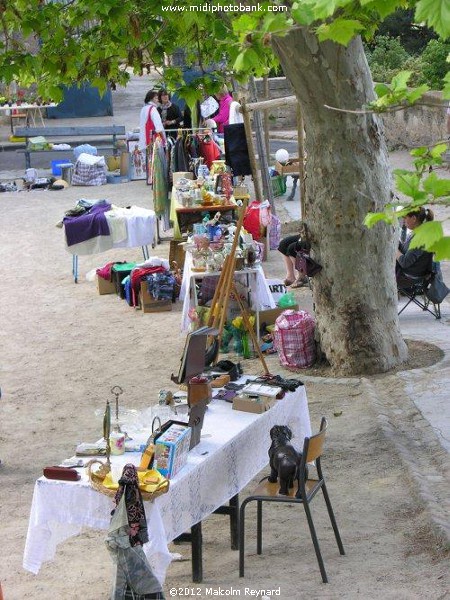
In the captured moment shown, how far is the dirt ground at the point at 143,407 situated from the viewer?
20.9 feet

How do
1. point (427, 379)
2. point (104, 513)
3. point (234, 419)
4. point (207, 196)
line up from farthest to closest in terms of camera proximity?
1. point (207, 196)
2. point (427, 379)
3. point (234, 419)
4. point (104, 513)

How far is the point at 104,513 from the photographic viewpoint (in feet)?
19.1

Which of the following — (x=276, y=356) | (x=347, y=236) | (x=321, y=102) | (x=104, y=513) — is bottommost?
(x=276, y=356)

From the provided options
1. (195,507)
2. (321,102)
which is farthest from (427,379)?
(195,507)

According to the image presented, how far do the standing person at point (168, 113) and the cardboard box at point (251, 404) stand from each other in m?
12.5

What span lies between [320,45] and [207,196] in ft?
Answer: 15.6

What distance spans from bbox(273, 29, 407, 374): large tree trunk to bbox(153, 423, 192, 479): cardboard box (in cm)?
400

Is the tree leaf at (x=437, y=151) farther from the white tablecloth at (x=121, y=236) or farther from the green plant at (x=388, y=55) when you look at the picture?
the green plant at (x=388, y=55)

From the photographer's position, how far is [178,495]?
234 inches

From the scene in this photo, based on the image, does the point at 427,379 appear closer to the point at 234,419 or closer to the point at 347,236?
the point at 347,236

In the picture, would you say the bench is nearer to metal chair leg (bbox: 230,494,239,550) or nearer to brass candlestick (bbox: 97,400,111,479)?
metal chair leg (bbox: 230,494,239,550)

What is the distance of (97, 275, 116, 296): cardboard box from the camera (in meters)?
14.2

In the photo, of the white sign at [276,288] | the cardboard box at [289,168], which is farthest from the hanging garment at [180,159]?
the white sign at [276,288]

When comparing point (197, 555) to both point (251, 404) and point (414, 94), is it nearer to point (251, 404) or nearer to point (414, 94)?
point (251, 404)
